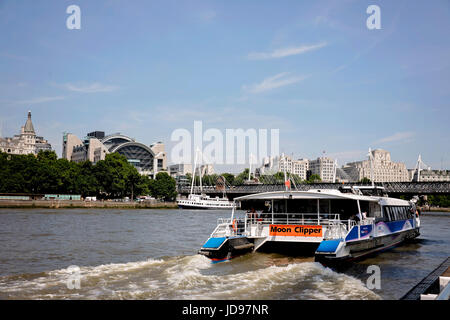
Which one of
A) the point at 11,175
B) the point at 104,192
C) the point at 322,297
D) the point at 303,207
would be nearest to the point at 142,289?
the point at 322,297

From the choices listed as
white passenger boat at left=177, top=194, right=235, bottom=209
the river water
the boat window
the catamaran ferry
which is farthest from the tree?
the catamaran ferry

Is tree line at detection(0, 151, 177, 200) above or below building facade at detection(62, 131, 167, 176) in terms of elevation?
below

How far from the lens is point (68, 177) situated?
3844 inches

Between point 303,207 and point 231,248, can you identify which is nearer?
point 231,248

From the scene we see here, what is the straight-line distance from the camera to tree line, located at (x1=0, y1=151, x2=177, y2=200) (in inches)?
3533

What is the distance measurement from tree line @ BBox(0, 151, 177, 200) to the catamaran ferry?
77.6 metres

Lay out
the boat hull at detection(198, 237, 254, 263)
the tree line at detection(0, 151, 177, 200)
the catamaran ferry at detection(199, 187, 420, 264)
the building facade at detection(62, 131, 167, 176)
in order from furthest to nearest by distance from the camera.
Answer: the building facade at detection(62, 131, 167, 176), the tree line at detection(0, 151, 177, 200), the catamaran ferry at detection(199, 187, 420, 264), the boat hull at detection(198, 237, 254, 263)

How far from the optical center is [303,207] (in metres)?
22.5

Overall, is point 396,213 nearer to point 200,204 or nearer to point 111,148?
point 200,204

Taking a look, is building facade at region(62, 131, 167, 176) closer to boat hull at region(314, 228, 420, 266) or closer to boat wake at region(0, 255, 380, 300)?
boat hull at region(314, 228, 420, 266)

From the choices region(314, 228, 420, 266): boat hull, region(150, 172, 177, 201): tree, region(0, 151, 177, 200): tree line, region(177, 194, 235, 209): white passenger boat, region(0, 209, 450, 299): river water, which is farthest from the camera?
region(150, 172, 177, 201): tree

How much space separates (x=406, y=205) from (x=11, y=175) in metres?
80.8
